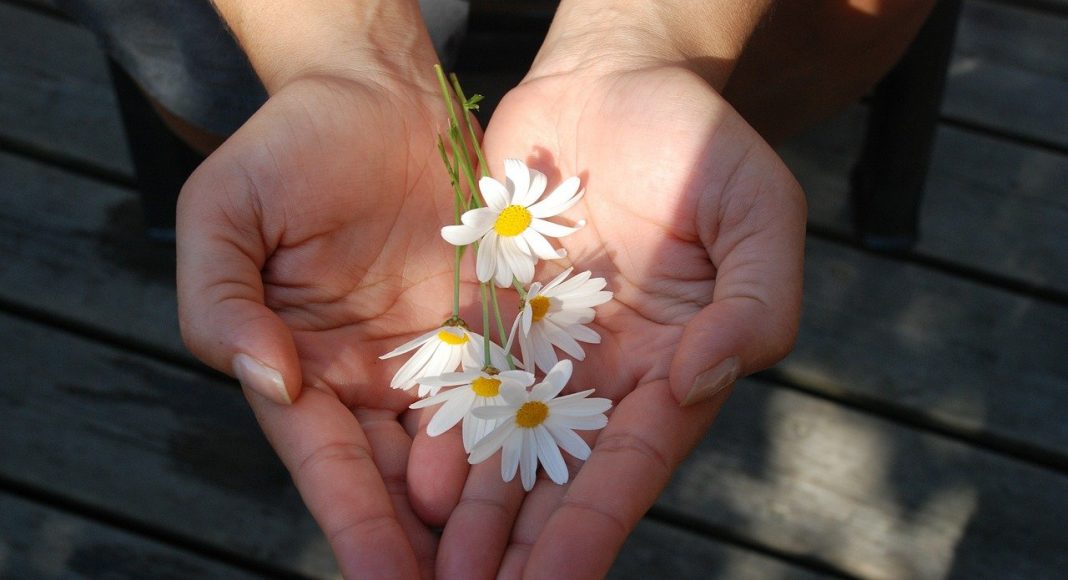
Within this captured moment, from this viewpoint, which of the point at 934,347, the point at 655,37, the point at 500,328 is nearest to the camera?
the point at 500,328

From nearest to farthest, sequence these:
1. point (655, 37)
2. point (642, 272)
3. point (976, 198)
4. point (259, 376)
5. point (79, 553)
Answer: point (259, 376), point (642, 272), point (655, 37), point (79, 553), point (976, 198)

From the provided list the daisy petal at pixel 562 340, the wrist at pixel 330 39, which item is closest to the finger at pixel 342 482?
the daisy petal at pixel 562 340

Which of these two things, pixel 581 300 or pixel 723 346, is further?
pixel 581 300

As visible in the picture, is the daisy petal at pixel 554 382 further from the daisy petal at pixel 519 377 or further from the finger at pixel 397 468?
the finger at pixel 397 468

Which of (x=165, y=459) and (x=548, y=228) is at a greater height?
(x=548, y=228)

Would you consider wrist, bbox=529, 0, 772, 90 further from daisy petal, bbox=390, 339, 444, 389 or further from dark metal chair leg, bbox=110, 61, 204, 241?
dark metal chair leg, bbox=110, 61, 204, 241

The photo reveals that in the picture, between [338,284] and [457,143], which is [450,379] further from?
[457,143]

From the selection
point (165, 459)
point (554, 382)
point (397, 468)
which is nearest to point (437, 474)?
point (397, 468)

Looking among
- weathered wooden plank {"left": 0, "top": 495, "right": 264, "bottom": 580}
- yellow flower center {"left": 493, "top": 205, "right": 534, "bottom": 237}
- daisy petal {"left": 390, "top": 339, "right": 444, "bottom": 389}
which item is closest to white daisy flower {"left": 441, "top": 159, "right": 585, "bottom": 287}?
yellow flower center {"left": 493, "top": 205, "right": 534, "bottom": 237}
